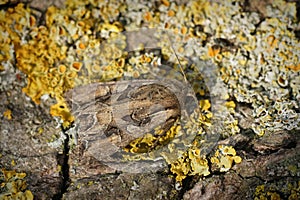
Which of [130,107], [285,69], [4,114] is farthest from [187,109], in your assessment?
[4,114]

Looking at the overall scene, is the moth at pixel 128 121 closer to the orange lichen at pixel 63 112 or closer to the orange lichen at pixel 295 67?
the orange lichen at pixel 63 112

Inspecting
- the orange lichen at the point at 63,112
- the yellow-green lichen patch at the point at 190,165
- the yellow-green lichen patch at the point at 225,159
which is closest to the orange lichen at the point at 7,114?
the orange lichen at the point at 63,112

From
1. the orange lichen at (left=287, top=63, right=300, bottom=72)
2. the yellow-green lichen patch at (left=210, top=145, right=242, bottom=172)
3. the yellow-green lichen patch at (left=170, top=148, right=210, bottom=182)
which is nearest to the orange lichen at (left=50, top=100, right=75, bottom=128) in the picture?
the yellow-green lichen patch at (left=170, top=148, right=210, bottom=182)

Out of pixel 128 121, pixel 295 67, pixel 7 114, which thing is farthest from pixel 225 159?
pixel 7 114

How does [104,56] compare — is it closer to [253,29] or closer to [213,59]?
[213,59]

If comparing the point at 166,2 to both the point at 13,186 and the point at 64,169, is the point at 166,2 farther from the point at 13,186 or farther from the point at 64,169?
the point at 13,186

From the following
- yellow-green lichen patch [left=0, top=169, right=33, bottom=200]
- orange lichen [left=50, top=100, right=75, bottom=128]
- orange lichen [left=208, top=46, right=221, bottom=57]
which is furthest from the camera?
orange lichen [left=208, top=46, right=221, bottom=57]

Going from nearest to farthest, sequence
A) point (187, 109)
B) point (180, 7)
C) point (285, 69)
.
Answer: point (187, 109) → point (285, 69) → point (180, 7)

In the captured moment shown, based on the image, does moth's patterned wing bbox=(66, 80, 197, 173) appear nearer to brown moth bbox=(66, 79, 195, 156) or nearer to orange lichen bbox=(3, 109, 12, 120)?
brown moth bbox=(66, 79, 195, 156)
